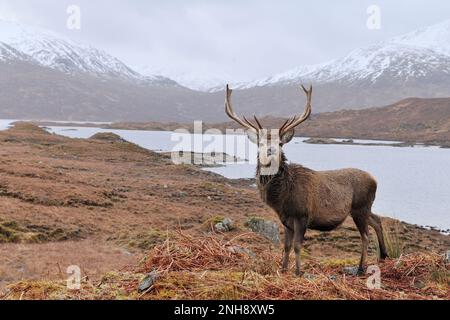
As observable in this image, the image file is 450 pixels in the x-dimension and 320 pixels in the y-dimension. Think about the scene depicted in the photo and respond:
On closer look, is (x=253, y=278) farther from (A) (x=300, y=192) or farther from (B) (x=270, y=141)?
(B) (x=270, y=141)

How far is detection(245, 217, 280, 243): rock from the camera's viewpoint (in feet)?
71.4

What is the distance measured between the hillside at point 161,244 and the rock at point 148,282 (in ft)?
0.21

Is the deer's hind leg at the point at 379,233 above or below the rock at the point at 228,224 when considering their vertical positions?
above

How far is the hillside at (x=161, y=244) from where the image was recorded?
541cm

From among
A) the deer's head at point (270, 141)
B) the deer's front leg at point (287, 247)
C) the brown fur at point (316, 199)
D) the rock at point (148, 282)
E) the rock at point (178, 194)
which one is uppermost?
the deer's head at point (270, 141)

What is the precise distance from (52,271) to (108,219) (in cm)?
1119

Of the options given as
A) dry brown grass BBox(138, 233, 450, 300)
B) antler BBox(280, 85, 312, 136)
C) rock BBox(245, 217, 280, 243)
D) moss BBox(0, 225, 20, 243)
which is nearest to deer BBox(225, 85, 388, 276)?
antler BBox(280, 85, 312, 136)

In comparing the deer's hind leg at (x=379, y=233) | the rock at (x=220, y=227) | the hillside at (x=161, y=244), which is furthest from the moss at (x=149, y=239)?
the deer's hind leg at (x=379, y=233)

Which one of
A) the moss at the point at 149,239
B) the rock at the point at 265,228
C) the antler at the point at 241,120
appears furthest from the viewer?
the rock at the point at 265,228

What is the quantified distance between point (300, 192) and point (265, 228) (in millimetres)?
14665

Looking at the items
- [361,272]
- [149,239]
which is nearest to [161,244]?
[361,272]

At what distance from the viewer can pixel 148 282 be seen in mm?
5359

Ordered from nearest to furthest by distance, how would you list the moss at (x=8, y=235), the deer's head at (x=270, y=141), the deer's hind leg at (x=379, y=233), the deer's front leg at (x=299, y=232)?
the deer's front leg at (x=299, y=232) < the deer's head at (x=270, y=141) < the deer's hind leg at (x=379, y=233) < the moss at (x=8, y=235)

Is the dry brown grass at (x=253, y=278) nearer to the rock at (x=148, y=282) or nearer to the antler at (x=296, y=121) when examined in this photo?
the rock at (x=148, y=282)
